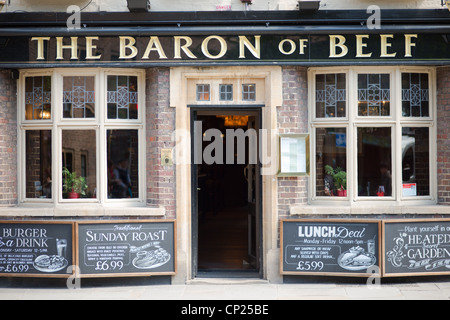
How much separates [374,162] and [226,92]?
8.06ft

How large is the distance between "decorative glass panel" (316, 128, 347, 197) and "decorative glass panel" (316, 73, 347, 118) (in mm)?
256

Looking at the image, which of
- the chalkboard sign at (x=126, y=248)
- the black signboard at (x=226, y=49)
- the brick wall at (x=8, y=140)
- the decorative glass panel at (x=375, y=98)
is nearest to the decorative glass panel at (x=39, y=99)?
the brick wall at (x=8, y=140)

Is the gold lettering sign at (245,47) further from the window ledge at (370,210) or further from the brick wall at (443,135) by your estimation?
the window ledge at (370,210)

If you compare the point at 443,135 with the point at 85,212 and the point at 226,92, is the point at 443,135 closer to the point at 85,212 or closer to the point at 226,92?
the point at 226,92

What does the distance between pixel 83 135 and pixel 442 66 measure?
→ 17.9ft

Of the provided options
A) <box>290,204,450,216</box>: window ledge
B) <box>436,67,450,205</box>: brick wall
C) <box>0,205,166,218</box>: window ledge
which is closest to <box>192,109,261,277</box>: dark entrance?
<box>0,205,166,218</box>: window ledge

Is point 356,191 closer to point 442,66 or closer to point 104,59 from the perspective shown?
point 442,66

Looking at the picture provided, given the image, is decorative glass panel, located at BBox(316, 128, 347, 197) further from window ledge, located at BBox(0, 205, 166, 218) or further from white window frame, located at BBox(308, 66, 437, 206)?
window ledge, located at BBox(0, 205, 166, 218)

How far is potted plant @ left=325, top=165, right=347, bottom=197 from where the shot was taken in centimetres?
799

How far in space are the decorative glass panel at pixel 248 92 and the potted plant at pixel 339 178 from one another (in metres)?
1.54

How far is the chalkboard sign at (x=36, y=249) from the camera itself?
7.66m

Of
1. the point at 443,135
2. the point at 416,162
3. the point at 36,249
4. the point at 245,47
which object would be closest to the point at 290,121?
the point at 245,47

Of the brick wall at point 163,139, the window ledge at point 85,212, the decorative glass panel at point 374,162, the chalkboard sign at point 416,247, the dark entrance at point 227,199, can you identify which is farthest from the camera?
the dark entrance at point 227,199

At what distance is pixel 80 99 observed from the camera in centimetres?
797
